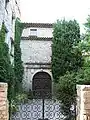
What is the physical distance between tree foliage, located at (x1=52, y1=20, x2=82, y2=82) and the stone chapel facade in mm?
1535

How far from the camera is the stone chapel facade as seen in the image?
2611 centimetres

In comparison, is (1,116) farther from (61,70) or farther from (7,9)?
(61,70)

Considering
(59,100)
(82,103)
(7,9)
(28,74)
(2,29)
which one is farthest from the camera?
(28,74)

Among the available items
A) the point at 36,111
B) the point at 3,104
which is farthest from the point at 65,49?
the point at 3,104

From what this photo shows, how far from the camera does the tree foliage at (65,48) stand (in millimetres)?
24156

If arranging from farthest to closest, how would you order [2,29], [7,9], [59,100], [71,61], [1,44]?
1. [71,61]
2. [7,9]
3. [2,29]
4. [1,44]
5. [59,100]

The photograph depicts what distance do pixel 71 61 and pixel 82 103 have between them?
1815 cm

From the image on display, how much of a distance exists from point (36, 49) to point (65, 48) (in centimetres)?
349

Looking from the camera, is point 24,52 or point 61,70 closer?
point 61,70

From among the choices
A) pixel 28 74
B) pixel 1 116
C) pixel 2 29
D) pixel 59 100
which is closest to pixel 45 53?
pixel 28 74

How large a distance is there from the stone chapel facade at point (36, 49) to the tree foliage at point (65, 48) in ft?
5.04

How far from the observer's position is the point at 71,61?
79.4ft

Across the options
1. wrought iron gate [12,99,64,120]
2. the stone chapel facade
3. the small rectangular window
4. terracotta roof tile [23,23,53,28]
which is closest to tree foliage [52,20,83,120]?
terracotta roof tile [23,23,53,28]

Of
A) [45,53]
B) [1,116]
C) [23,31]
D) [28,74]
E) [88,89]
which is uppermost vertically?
[23,31]
